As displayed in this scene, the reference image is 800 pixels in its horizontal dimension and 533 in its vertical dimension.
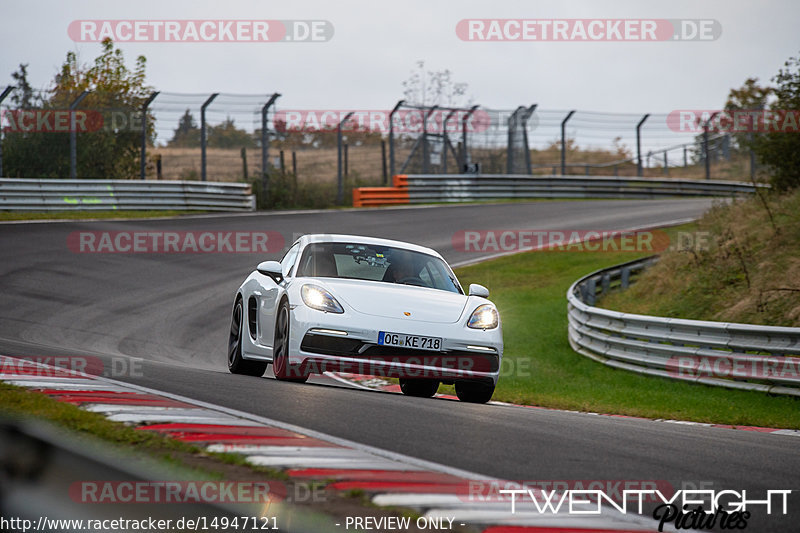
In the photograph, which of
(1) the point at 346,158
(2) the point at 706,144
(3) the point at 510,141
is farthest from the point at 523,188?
(2) the point at 706,144

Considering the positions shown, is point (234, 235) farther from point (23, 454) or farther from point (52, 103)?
point (23, 454)

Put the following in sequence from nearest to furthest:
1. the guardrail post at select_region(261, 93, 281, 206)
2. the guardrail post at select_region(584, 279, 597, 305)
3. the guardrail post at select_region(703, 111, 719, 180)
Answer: the guardrail post at select_region(584, 279, 597, 305) < the guardrail post at select_region(261, 93, 281, 206) < the guardrail post at select_region(703, 111, 719, 180)

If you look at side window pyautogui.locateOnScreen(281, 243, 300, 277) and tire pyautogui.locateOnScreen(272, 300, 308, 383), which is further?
side window pyautogui.locateOnScreen(281, 243, 300, 277)

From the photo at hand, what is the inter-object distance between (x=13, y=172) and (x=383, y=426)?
24619 mm

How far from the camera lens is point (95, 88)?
40.5m

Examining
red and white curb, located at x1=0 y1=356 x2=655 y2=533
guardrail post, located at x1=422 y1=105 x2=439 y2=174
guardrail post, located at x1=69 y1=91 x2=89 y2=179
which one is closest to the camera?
red and white curb, located at x1=0 y1=356 x2=655 y2=533

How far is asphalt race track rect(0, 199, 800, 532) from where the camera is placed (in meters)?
5.02

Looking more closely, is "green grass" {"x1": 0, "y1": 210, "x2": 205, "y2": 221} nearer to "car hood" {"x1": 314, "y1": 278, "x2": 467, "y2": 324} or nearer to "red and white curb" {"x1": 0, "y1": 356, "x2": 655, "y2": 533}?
"car hood" {"x1": 314, "y1": 278, "x2": 467, "y2": 324}

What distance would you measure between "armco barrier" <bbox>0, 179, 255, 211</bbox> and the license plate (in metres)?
18.8

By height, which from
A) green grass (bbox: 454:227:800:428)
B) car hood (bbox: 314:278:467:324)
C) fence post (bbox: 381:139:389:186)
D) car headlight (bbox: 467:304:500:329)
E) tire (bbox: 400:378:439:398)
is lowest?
green grass (bbox: 454:227:800:428)

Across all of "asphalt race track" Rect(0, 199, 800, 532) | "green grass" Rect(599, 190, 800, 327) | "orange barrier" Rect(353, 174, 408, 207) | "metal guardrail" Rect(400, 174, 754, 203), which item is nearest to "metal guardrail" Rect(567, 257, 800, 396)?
"green grass" Rect(599, 190, 800, 327)

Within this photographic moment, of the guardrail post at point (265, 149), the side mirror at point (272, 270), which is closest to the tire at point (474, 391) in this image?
the side mirror at point (272, 270)

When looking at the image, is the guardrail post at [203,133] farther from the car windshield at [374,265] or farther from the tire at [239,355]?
the car windshield at [374,265]

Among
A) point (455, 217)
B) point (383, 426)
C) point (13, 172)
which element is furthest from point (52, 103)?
point (383, 426)
